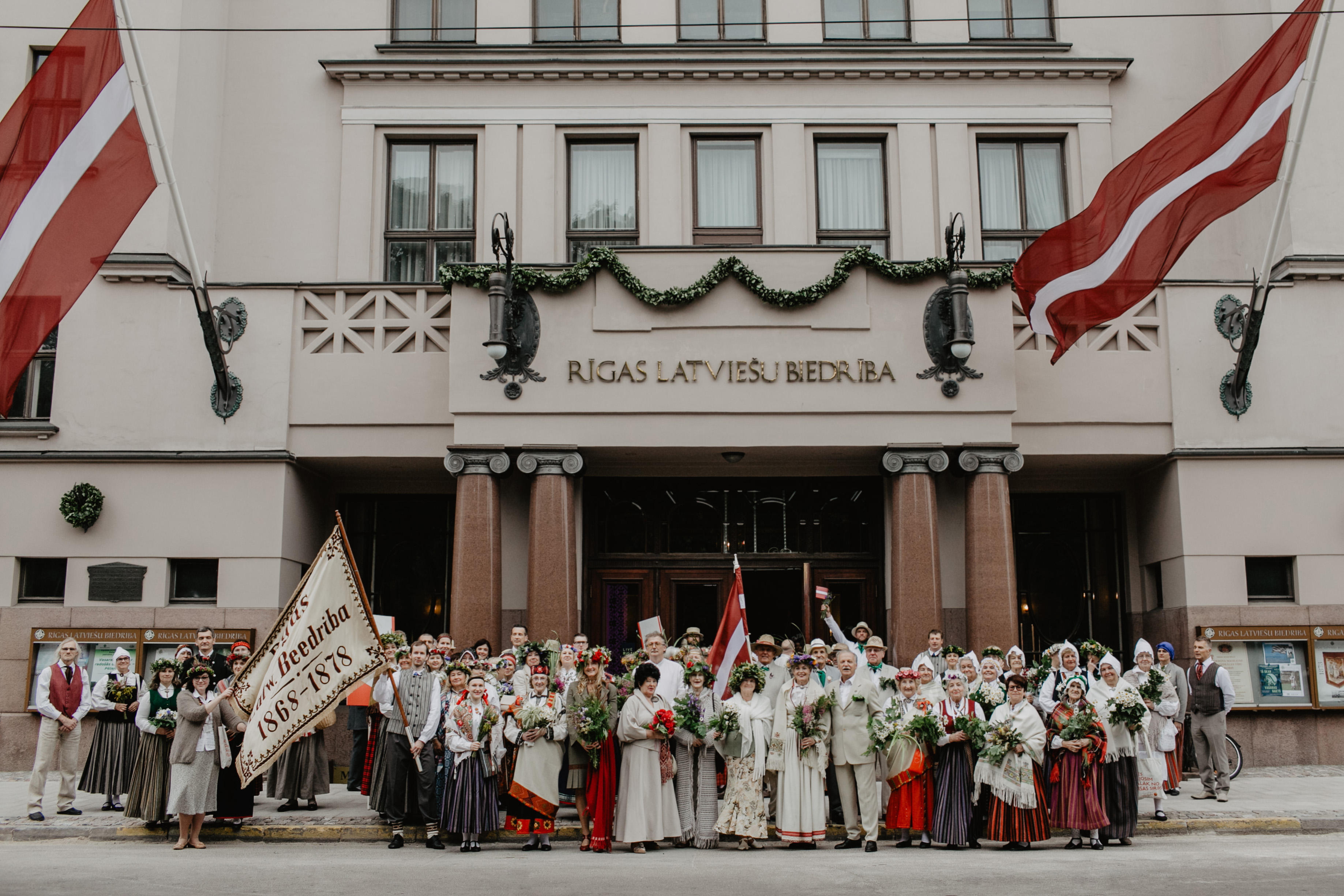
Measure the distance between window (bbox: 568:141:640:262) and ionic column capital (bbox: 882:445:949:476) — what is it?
576cm

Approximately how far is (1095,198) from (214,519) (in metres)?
13.1

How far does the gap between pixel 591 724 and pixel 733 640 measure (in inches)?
89.1

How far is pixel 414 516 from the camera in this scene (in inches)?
779

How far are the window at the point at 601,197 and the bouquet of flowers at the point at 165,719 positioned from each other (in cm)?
970

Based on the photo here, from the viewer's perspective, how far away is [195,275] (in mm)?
16797

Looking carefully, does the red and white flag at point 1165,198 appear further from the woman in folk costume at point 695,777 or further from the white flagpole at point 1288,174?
the woman in folk costume at point 695,777

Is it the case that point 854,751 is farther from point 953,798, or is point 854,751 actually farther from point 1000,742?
point 1000,742

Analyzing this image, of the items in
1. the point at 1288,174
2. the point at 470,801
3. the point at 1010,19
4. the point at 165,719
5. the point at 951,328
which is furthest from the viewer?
the point at 1010,19

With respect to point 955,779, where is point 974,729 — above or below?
above

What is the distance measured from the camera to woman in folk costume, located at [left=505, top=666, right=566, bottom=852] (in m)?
12.3

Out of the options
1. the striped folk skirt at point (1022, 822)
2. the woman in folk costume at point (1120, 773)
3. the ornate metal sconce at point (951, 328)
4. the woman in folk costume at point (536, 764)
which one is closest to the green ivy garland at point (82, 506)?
the woman in folk costume at point (536, 764)

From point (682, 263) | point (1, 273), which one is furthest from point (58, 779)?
point (682, 263)

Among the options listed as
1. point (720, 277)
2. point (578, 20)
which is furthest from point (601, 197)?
point (720, 277)

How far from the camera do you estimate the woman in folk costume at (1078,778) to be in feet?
39.8
